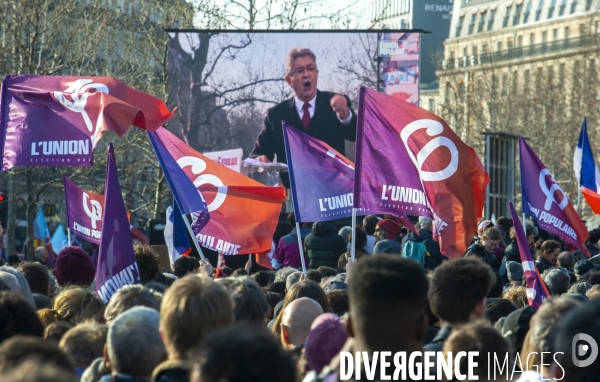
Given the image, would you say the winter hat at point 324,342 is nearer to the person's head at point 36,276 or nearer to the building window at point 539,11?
the person's head at point 36,276

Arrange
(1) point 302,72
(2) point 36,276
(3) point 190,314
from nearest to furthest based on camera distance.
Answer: (3) point 190,314 < (2) point 36,276 < (1) point 302,72

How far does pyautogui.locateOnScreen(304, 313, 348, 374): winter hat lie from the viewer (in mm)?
4656

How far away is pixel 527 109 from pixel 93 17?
3849 centimetres

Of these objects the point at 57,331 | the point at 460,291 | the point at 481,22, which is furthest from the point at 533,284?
the point at 481,22

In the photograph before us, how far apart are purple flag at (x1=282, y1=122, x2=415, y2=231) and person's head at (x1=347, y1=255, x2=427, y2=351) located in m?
6.25

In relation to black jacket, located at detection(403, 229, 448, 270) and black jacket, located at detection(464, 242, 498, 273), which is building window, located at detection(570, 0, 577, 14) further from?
black jacket, located at detection(464, 242, 498, 273)

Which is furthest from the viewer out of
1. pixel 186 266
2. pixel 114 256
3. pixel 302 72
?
pixel 302 72

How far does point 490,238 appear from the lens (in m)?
10.0

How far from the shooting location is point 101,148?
1238 inches

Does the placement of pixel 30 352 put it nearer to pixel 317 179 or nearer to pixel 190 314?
pixel 190 314

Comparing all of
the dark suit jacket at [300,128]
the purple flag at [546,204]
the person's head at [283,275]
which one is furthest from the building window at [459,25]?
the person's head at [283,275]

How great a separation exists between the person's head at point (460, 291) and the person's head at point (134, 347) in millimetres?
1359

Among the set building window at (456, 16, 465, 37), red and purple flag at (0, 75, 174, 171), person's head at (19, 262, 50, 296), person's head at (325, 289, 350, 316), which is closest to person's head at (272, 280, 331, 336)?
person's head at (325, 289, 350, 316)

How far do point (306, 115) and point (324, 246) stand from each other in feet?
49.3
